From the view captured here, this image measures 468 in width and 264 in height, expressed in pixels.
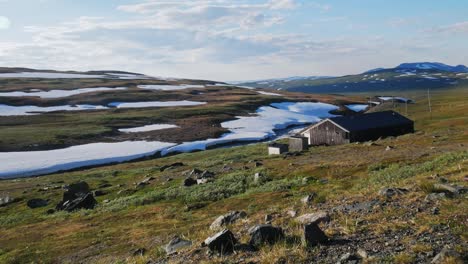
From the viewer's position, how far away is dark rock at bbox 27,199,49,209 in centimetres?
4251

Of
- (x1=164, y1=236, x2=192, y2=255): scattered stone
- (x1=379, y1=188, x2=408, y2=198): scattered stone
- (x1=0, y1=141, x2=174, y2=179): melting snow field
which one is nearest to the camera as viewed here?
(x1=164, y1=236, x2=192, y2=255): scattered stone

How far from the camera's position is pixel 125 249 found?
19.2 m

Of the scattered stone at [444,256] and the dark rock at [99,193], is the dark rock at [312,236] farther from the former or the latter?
the dark rock at [99,193]

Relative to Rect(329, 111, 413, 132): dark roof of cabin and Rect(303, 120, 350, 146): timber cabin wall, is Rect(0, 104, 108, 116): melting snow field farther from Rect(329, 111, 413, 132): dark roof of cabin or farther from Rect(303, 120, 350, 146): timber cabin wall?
Rect(329, 111, 413, 132): dark roof of cabin

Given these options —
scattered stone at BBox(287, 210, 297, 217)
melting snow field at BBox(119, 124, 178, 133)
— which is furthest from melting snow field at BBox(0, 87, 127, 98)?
scattered stone at BBox(287, 210, 297, 217)

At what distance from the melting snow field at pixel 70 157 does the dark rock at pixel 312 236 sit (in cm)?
6637

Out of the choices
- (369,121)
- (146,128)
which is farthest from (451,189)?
(146,128)

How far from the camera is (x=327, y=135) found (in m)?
71.6

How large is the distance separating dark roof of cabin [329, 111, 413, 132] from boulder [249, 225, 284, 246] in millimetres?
58184

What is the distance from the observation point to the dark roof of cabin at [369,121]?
69.0 metres

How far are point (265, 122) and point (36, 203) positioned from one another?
7923cm

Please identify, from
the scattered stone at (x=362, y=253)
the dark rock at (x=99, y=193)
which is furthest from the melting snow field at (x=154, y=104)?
the scattered stone at (x=362, y=253)

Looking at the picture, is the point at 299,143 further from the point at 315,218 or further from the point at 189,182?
the point at 315,218

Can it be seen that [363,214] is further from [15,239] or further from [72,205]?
[72,205]
